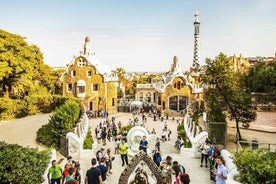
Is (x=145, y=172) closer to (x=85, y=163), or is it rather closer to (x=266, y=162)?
(x=266, y=162)

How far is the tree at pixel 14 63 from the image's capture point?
28922 mm

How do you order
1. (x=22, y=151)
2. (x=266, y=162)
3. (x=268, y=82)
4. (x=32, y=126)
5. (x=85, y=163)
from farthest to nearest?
1. (x=268, y=82)
2. (x=32, y=126)
3. (x=85, y=163)
4. (x=22, y=151)
5. (x=266, y=162)

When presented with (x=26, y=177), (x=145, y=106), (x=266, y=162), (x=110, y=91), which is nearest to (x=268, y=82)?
(x=145, y=106)

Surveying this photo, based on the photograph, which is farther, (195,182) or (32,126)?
(32,126)

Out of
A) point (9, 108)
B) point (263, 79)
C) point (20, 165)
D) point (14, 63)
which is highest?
point (14, 63)

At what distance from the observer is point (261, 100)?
37688 mm

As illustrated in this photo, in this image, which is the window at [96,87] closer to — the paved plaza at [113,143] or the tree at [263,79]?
the paved plaza at [113,143]

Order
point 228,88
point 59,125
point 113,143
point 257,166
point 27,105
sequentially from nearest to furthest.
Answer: point 257,166 → point 59,125 → point 228,88 → point 113,143 → point 27,105

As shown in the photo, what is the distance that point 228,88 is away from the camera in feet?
65.3

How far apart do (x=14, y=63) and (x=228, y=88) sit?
21729 millimetres

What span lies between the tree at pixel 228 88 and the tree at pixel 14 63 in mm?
20179

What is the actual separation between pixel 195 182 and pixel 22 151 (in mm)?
6804

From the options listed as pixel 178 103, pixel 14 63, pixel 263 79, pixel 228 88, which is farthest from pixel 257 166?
pixel 263 79

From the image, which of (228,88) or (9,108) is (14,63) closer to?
(9,108)
